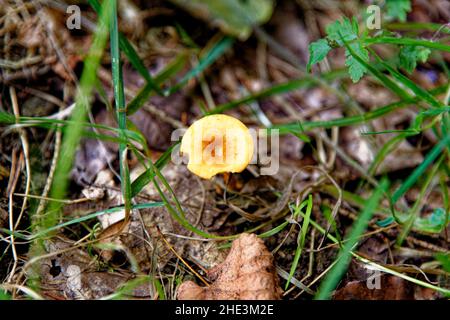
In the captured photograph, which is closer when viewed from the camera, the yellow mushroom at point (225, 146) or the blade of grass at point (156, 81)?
the yellow mushroom at point (225, 146)

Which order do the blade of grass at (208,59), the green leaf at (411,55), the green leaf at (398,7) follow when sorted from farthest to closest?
the blade of grass at (208,59) < the green leaf at (398,7) < the green leaf at (411,55)

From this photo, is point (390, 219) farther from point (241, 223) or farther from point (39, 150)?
point (39, 150)

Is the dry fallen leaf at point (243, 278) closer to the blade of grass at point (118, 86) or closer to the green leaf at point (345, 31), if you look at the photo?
the blade of grass at point (118, 86)

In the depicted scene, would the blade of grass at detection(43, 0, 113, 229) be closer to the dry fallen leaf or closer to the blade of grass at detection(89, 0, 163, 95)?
the blade of grass at detection(89, 0, 163, 95)

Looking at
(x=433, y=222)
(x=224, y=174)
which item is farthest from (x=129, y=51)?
(x=433, y=222)

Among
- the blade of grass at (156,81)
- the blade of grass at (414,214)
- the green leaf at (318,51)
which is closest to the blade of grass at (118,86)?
the blade of grass at (156,81)
